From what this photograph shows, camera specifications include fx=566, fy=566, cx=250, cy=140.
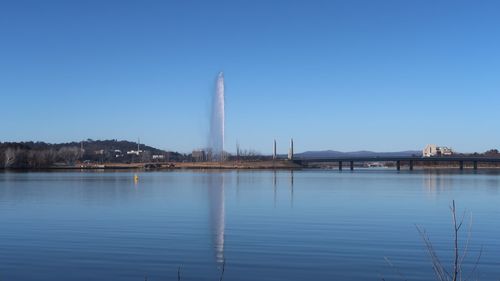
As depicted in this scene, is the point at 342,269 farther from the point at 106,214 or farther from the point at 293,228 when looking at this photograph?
the point at 106,214

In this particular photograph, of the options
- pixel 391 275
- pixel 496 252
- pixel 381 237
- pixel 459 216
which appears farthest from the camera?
pixel 459 216

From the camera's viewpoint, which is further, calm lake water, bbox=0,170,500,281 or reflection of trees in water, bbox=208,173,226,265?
reflection of trees in water, bbox=208,173,226,265

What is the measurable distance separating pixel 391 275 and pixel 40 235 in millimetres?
15467

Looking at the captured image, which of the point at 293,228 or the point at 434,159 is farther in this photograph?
the point at 434,159

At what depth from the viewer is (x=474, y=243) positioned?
75.2ft

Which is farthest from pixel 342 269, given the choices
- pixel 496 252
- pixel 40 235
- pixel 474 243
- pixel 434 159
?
pixel 434 159

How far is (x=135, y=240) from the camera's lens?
75.2ft

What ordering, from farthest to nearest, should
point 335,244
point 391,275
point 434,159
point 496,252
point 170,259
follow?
point 434,159, point 335,244, point 496,252, point 170,259, point 391,275

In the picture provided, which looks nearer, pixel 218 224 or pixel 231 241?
pixel 231 241

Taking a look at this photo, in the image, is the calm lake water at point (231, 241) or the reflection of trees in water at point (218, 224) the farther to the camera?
the reflection of trees in water at point (218, 224)

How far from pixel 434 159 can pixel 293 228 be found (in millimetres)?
171473

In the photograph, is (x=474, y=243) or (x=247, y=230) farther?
(x=247, y=230)

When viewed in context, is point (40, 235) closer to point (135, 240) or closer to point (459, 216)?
point (135, 240)

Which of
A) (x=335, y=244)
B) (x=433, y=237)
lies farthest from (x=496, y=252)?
(x=335, y=244)
